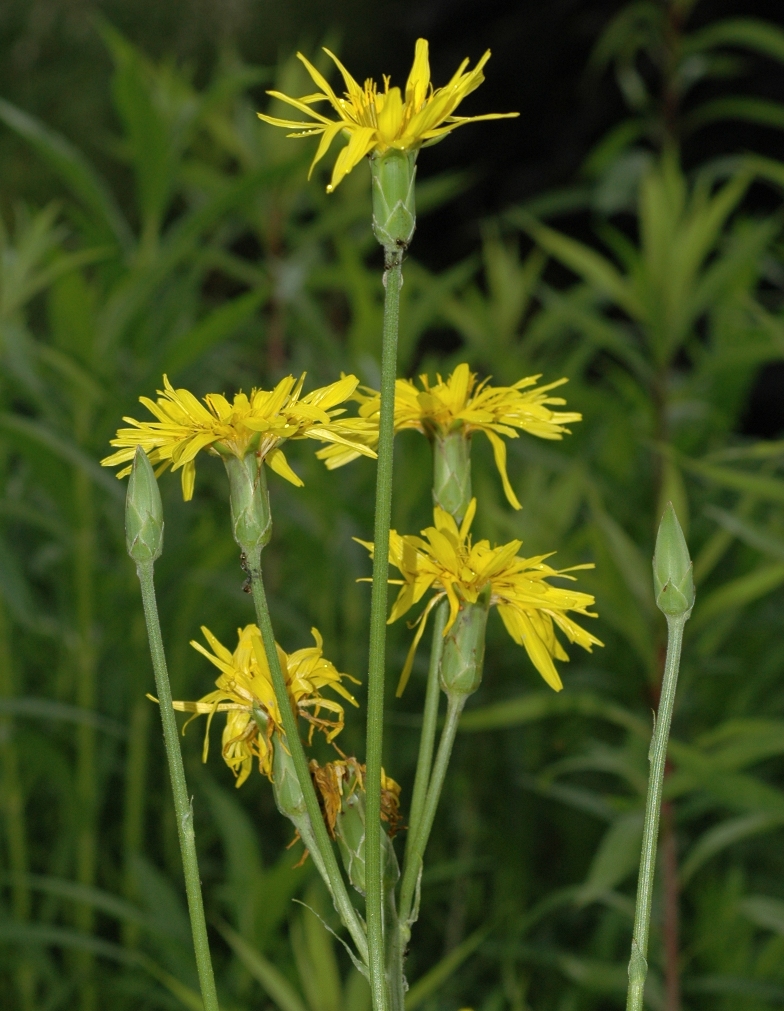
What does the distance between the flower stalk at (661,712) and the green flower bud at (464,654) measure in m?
0.08

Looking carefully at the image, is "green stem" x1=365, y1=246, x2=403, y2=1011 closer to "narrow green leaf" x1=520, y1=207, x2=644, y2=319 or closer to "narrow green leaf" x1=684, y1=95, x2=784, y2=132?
"narrow green leaf" x1=520, y1=207, x2=644, y2=319

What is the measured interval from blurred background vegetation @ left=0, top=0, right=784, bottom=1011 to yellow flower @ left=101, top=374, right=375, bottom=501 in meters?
0.37

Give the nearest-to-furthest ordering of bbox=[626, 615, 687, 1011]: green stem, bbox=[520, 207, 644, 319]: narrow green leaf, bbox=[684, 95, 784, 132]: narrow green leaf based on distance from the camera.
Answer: bbox=[626, 615, 687, 1011]: green stem < bbox=[520, 207, 644, 319]: narrow green leaf < bbox=[684, 95, 784, 132]: narrow green leaf

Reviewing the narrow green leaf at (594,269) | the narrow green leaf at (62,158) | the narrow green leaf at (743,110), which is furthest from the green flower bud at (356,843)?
the narrow green leaf at (743,110)

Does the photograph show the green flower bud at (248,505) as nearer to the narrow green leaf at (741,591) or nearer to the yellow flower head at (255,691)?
the yellow flower head at (255,691)

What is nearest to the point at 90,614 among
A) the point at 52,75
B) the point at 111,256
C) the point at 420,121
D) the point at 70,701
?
the point at 70,701

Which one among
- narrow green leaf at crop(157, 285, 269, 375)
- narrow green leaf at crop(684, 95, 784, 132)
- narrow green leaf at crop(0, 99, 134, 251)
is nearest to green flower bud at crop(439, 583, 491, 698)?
narrow green leaf at crop(157, 285, 269, 375)

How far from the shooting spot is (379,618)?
0.95ft

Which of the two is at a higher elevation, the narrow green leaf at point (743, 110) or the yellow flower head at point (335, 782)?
the narrow green leaf at point (743, 110)

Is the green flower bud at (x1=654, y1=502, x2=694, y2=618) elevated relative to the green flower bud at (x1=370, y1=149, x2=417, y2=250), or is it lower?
lower

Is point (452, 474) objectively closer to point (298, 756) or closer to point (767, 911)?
point (298, 756)

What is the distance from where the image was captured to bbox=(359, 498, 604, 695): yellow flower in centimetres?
37

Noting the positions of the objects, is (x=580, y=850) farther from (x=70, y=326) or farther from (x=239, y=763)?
(x=239, y=763)

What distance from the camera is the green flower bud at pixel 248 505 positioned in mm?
333
